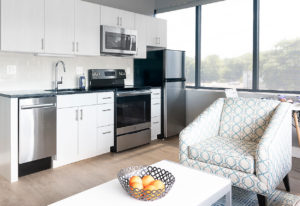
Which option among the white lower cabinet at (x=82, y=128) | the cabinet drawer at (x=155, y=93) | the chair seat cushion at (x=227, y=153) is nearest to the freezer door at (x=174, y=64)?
the cabinet drawer at (x=155, y=93)

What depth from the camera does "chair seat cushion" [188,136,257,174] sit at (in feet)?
6.96

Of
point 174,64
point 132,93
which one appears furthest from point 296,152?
point 132,93

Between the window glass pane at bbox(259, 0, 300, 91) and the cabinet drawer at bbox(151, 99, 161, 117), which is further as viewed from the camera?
the cabinet drawer at bbox(151, 99, 161, 117)

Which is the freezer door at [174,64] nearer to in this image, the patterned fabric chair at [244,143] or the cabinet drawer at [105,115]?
the cabinet drawer at [105,115]

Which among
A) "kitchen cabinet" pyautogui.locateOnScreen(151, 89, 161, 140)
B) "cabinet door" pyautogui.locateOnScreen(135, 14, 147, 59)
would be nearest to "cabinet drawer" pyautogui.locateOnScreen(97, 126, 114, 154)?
"kitchen cabinet" pyautogui.locateOnScreen(151, 89, 161, 140)

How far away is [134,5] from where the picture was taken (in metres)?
4.98

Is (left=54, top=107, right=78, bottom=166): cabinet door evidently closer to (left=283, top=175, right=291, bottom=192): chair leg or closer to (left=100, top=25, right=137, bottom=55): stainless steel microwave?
(left=100, top=25, right=137, bottom=55): stainless steel microwave

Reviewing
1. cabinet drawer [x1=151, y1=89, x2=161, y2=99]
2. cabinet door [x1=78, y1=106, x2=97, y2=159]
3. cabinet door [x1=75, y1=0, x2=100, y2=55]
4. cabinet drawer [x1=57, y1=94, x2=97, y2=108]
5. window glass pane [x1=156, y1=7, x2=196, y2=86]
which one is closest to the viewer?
cabinet drawer [x1=57, y1=94, x2=97, y2=108]

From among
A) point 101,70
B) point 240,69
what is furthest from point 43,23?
point 240,69

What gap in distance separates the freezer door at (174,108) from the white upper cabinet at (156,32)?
78 cm

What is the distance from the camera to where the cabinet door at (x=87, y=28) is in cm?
360

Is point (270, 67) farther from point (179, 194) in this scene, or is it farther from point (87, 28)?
point (179, 194)

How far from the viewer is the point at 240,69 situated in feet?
14.4

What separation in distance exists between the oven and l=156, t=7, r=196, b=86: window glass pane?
1204 mm
